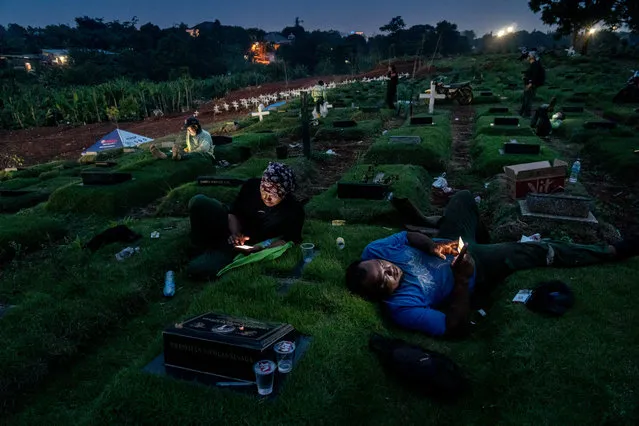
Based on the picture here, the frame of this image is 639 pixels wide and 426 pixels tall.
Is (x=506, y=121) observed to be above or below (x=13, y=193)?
above

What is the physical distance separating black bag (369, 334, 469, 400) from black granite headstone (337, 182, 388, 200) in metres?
4.34

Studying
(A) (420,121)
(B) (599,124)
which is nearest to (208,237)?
(A) (420,121)

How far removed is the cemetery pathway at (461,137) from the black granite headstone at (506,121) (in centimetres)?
91

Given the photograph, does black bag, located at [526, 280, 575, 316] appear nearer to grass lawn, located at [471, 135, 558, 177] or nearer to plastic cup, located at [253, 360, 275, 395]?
plastic cup, located at [253, 360, 275, 395]

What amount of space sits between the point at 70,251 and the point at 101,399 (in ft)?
12.5

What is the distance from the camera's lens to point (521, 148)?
9.45 meters

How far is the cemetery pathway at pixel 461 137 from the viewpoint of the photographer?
1024cm

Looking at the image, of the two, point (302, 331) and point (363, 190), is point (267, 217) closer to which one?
point (302, 331)

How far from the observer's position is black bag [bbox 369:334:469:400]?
308 centimetres

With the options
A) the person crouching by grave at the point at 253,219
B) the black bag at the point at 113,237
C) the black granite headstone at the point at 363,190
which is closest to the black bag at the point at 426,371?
the person crouching by grave at the point at 253,219

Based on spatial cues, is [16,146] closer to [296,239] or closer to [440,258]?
[296,239]

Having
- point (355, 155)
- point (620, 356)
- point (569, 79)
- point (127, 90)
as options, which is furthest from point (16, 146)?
point (569, 79)

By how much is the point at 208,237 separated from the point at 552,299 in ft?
14.0

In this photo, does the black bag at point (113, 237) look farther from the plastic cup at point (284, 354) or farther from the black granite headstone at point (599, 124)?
the black granite headstone at point (599, 124)
